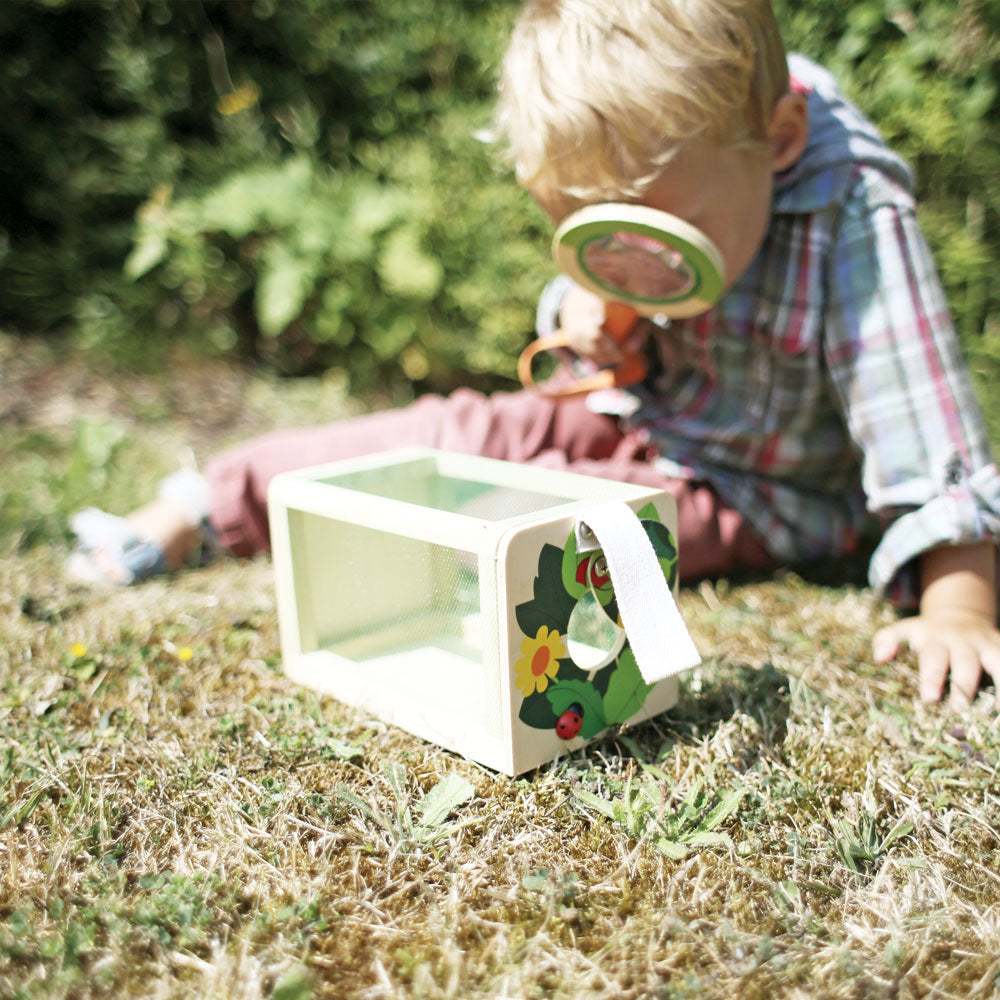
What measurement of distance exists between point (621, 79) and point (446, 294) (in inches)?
59.7

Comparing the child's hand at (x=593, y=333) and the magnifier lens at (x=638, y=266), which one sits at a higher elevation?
the magnifier lens at (x=638, y=266)

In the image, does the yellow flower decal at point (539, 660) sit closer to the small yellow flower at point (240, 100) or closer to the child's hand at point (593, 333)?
the child's hand at point (593, 333)

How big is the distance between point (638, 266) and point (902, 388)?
411 mm

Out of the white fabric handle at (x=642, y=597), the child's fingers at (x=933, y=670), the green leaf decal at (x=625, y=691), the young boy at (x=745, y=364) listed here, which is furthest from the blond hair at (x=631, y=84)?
the child's fingers at (x=933, y=670)

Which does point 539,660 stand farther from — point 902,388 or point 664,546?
point 902,388

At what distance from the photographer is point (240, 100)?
118 inches

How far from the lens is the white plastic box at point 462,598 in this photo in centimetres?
105

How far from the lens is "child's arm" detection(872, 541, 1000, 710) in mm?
1288

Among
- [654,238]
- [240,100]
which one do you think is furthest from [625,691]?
[240,100]

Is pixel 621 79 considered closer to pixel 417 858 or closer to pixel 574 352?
pixel 574 352

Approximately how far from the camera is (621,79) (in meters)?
1.26

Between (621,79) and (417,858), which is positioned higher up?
(621,79)

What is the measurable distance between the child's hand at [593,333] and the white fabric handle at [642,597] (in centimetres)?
73

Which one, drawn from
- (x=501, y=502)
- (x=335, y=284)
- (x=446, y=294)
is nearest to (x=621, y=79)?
(x=501, y=502)
